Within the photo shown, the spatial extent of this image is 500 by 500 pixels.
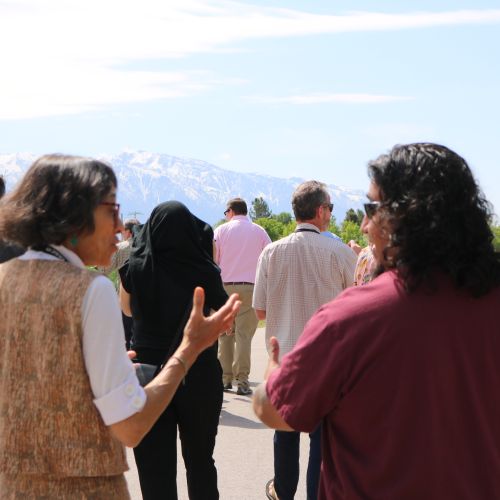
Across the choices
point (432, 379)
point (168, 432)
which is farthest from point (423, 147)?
point (168, 432)

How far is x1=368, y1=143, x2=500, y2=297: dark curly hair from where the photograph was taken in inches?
97.9

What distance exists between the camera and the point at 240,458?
7.71m

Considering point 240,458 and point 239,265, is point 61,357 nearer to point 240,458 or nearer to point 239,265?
point 240,458

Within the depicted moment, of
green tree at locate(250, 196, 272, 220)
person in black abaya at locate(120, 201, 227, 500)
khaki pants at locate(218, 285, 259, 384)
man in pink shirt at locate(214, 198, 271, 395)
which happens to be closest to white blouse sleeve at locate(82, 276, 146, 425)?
person in black abaya at locate(120, 201, 227, 500)

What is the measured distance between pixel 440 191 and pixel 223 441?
20.0 feet

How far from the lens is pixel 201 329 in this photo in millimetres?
3016

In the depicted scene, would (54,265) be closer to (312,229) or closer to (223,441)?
(312,229)

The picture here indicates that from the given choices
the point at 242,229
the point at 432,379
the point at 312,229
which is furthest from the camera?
the point at 242,229

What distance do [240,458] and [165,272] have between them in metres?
3.09

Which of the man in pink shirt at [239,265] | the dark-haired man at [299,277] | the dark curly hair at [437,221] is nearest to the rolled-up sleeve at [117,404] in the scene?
the dark curly hair at [437,221]

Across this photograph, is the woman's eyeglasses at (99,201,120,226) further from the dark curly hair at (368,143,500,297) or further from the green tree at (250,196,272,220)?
the green tree at (250,196,272,220)

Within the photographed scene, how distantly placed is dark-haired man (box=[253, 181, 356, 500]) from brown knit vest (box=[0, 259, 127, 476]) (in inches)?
135

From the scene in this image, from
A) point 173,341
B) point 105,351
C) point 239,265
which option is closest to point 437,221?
point 105,351

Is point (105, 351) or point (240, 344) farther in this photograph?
point (240, 344)
